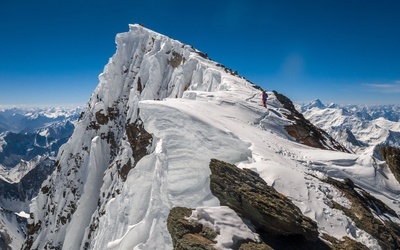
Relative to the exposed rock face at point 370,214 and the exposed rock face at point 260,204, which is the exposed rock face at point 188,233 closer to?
the exposed rock face at point 260,204

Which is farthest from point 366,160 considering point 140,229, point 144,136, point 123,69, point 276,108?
point 123,69

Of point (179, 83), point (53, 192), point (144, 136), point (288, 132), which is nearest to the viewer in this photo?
point (288, 132)

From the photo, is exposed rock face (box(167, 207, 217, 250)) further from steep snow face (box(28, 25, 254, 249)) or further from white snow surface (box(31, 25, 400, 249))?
steep snow face (box(28, 25, 254, 249))

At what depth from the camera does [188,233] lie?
13227mm

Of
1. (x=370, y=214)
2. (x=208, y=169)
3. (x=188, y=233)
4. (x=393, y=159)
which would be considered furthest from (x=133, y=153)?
(x=393, y=159)

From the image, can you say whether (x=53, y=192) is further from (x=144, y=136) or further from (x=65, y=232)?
(x=144, y=136)

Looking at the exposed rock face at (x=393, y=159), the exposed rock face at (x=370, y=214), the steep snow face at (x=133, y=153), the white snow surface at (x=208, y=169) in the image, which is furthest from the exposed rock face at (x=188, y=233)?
the exposed rock face at (x=393, y=159)

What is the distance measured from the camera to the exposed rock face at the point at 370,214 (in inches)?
593

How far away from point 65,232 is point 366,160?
53936 millimetres

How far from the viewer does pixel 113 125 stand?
63812 mm

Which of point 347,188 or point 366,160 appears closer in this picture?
point 347,188

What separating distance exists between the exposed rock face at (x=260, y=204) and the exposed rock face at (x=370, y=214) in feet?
12.0

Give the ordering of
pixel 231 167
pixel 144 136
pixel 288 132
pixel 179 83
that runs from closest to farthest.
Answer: pixel 231 167, pixel 288 132, pixel 144 136, pixel 179 83

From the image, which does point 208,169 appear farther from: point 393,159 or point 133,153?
point 133,153
